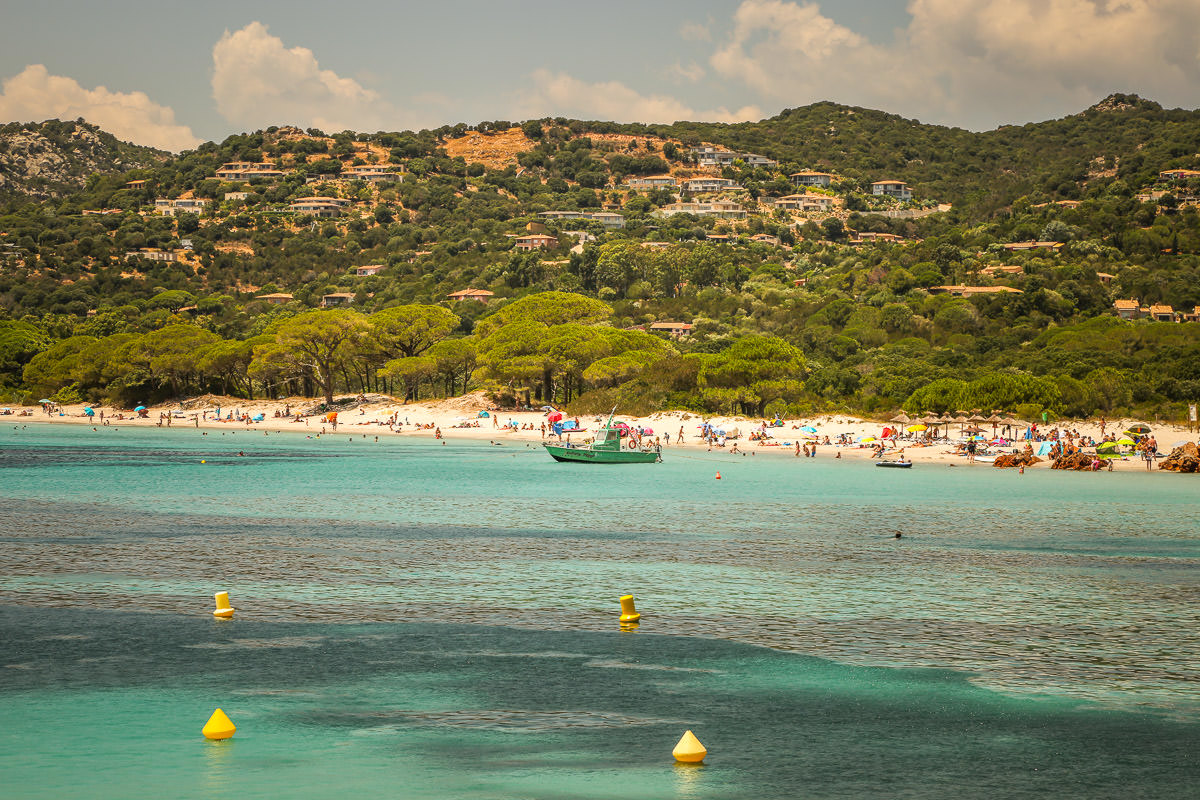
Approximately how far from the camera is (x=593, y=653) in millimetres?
20688

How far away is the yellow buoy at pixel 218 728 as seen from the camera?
15367mm

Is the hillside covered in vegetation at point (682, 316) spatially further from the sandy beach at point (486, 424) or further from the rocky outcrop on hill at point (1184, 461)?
the rocky outcrop on hill at point (1184, 461)

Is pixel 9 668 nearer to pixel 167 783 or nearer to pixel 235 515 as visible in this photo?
pixel 167 783

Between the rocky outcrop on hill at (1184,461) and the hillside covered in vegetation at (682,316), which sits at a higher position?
the hillside covered in vegetation at (682,316)

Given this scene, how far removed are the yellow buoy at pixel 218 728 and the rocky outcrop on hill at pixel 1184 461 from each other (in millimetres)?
65960

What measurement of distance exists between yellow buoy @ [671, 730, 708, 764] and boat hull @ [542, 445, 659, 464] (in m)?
58.1

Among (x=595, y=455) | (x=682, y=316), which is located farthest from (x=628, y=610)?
(x=682, y=316)

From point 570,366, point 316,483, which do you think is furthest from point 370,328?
point 316,483

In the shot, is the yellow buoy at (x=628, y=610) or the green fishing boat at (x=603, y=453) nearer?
the yellow buoy at (x=628, y=610)

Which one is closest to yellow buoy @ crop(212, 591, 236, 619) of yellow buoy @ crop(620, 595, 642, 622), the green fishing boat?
yellow buoy @ crop(620, 595, 642, 622)

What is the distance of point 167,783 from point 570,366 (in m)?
89.6

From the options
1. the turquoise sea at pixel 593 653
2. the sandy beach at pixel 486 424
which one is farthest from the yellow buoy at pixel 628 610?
the sandy beach at pixel 486 424

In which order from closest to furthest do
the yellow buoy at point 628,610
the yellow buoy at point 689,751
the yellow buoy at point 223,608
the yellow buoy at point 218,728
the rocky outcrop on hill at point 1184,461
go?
the yellow buoy at point 689,751, the yellow buoy at point 218,728, the yellow buoy at point 628,610, the yellow buoy at point 223,608, the rocky outcrop on hill at point 1184,461

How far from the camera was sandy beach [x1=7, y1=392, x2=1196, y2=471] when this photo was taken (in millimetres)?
79625
